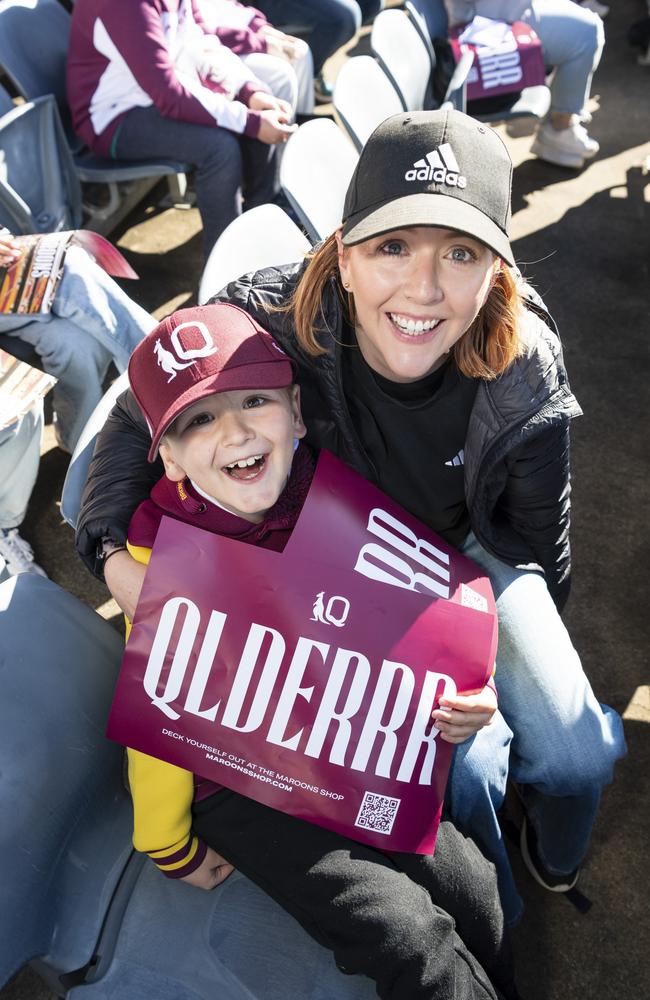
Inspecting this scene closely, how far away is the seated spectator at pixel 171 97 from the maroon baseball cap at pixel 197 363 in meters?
2.22

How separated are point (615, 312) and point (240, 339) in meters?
2.59

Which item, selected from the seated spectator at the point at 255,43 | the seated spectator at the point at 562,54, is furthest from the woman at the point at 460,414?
the seated spectator at the point at 562,54

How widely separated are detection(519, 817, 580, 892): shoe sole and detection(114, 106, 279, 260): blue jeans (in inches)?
102

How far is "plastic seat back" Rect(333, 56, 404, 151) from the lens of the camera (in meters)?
2.76

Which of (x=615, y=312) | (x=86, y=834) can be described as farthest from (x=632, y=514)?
(x=86, y=834)

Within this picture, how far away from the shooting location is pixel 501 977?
1439 mm

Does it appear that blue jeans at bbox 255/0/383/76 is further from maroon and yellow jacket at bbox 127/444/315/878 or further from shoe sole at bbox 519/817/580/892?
shoe sole at bbox 519/817/580/892

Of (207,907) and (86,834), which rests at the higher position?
(86,834)

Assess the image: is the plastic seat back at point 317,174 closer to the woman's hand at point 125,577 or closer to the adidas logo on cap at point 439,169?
the adidas logo on cap at point 439,169

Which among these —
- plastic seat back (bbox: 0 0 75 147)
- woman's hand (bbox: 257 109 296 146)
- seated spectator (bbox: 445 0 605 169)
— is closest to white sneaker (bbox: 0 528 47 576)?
plastic seat back (bbox: 0 0 75 147)

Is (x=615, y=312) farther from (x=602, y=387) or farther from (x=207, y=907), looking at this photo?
(x=207, y=907)

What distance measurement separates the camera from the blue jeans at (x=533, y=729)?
152cm

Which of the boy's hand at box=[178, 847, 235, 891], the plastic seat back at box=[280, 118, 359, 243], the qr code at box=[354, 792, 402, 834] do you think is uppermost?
the plastic seat back at box=[280, 118, 359, 243]

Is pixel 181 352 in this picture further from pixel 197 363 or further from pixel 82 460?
pixel 82 460
